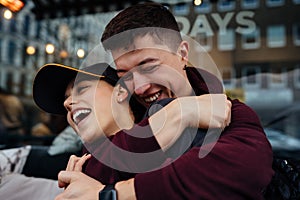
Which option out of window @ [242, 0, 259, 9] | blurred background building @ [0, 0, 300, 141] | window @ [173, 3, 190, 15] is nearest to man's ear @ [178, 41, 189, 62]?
blurred background building @ [0, 0, 300, 141]

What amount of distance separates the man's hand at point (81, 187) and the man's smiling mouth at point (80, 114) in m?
0.21

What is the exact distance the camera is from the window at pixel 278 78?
16.2 ft

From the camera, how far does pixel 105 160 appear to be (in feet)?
2.31

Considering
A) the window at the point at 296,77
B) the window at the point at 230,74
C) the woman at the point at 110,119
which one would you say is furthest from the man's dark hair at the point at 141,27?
the window at the point at 296,77

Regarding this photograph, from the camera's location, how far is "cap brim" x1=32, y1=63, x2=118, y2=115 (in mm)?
959

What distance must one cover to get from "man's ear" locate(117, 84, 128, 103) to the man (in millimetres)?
32

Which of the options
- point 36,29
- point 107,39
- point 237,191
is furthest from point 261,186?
point 36,29

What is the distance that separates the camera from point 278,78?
200 inches

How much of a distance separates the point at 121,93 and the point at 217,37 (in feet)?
8.19

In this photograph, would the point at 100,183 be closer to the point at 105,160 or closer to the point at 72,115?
the point at 105,160

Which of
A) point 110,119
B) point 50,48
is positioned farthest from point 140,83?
point 50,48

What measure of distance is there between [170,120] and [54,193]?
0.85m

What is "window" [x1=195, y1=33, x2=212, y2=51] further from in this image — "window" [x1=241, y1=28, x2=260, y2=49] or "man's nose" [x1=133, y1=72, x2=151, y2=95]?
"man's nose" [x1=133, y1=72, x2=151, y2=95]

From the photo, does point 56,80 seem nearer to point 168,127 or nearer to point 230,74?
point 168,127
